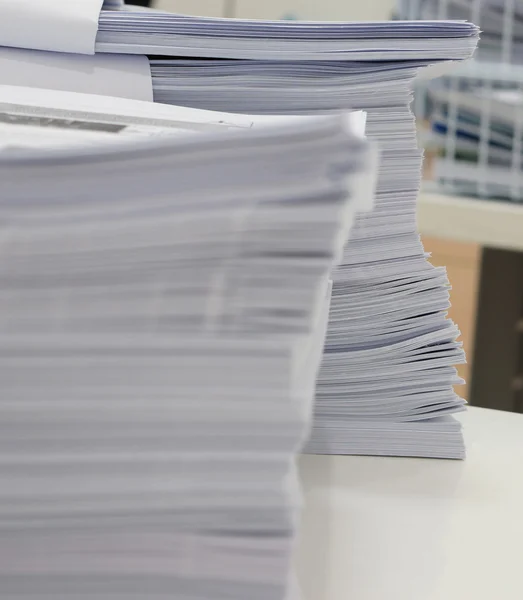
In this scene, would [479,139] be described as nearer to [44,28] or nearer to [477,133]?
[477,133]

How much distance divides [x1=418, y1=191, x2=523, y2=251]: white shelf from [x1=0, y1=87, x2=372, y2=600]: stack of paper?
92 cm

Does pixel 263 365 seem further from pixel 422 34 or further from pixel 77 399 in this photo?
pixel 422 34

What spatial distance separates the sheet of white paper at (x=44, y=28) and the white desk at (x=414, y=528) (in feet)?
0.79

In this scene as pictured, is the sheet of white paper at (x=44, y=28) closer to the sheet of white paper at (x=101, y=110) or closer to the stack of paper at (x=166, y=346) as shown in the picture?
the sheet of white paper at (x=101, y=110)

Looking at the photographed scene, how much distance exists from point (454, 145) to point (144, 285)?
990mm

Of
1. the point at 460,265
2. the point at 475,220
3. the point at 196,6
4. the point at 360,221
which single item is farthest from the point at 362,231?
the point at 460,265

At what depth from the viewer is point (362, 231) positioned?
413mm

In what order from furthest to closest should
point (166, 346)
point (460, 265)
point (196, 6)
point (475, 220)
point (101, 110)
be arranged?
point (460, 265)
point (196, 6)
point (475, 220)
point (101, 110)
point (166, 346)

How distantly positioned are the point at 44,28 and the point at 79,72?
0.03m

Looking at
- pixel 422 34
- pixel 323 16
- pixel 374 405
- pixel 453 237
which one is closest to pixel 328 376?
pixel 374 405

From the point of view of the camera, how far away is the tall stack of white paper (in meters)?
0.41

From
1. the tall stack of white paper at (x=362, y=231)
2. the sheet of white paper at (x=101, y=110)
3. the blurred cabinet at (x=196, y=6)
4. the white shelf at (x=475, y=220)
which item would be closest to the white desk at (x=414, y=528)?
the tall stack of white paper at (x=362, y=231)

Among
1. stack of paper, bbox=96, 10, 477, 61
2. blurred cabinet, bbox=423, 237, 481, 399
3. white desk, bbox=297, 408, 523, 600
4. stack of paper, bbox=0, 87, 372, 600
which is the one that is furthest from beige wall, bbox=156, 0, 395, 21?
stack of paper, bbox=0, 87, 372, 600

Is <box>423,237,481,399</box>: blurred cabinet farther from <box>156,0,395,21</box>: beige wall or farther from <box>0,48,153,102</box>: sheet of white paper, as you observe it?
<box>0,48,153,102</box>: sheet of white paper
